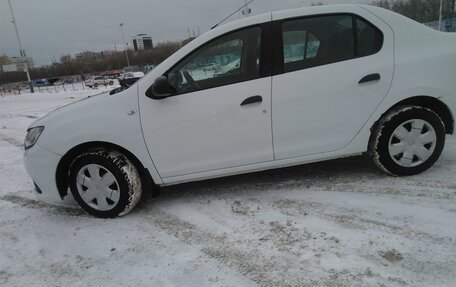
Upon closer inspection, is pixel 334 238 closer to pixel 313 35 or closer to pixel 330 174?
pixel 330 174

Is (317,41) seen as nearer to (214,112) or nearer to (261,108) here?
(261,108)

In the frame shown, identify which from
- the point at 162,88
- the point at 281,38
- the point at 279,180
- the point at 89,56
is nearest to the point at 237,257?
the point at 279,180

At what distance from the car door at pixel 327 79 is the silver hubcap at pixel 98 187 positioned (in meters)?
1.68

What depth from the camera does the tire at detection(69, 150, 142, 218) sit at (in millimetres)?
3564

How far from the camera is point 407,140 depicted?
147 inches

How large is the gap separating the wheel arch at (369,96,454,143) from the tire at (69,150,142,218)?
2.50 meters

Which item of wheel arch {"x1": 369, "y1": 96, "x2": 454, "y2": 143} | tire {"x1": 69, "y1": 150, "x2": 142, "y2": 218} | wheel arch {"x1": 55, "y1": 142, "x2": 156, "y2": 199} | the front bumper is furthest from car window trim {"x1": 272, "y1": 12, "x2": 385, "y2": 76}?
the front bumper

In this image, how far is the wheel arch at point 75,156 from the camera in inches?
143

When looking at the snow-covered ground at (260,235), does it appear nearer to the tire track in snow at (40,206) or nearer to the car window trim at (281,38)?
the tire track in snow at (40,206)

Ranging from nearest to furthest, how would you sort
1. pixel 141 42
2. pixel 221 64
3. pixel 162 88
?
pixel 162 88
pixel 221 64
pixel 141 42

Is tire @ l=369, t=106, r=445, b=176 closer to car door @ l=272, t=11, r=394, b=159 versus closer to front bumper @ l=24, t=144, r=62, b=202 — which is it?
car door @ l=272, t=11, r=394, b=159

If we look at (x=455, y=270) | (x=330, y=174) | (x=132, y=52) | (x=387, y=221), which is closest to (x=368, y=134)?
(x=330, y=174)

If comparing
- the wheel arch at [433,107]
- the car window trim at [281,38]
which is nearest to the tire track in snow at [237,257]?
the car window trim at [281,38]

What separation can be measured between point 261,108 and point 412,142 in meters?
1.63
